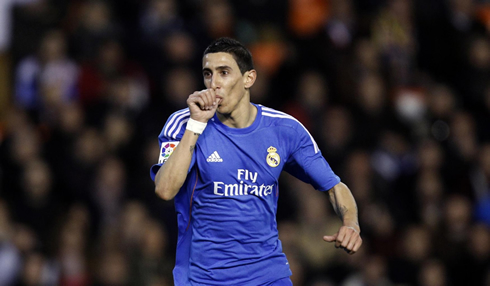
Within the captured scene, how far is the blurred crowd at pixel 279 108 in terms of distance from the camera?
28.6 feet

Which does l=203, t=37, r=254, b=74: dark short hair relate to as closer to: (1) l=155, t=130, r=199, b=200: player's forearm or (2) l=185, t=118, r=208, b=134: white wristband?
(2) l=185, t=118, r=208, b=134: white wristband

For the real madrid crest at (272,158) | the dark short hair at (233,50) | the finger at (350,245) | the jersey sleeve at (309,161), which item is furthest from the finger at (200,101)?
the finger at (350,245)

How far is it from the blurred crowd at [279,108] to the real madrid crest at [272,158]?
3.49 meters

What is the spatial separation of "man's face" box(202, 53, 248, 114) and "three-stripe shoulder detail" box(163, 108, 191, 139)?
233 millimetres

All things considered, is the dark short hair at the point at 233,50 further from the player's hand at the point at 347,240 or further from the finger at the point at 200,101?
the player's hand at the point at 347,240

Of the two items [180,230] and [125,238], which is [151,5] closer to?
[125,238]

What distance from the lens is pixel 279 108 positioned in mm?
9586

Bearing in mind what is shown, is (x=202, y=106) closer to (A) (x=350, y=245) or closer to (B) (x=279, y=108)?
(A) (x=350, y=245)

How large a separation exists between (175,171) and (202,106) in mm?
451

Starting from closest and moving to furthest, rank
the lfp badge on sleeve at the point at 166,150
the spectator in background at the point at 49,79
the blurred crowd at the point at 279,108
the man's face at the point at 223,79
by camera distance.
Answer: the lfp badge on sleeve at the point at 166,150
the man's face at the point at 223,79
the blurred crowd at the point at 279,108
the spectator in background at the point at 49,79

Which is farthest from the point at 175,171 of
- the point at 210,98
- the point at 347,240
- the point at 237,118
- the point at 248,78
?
the point at 347,240

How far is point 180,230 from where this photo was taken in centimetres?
502

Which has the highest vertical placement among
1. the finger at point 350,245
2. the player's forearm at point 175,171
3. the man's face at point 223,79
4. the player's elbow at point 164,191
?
the man's face at point 223,79

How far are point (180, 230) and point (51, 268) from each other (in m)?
4.11
